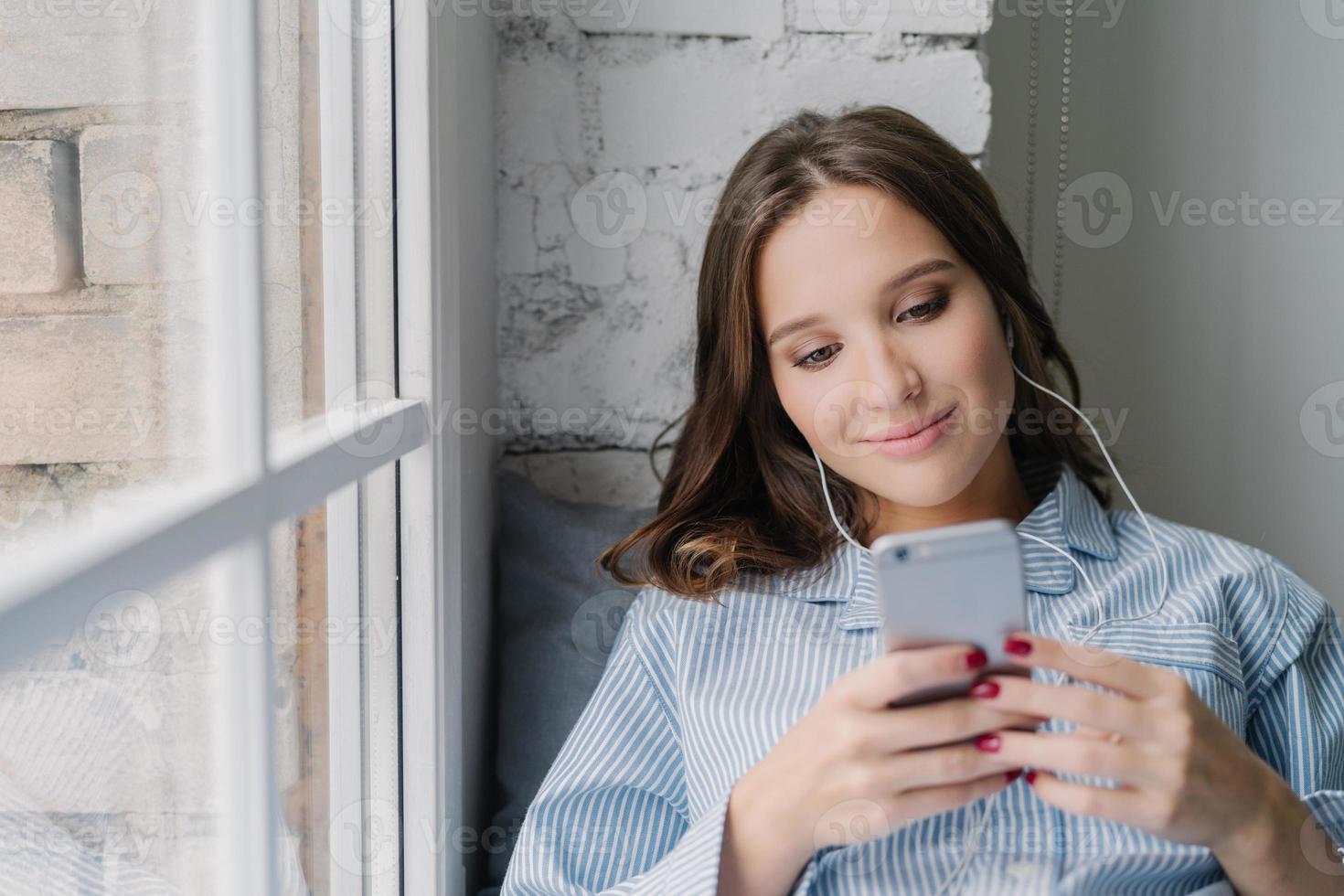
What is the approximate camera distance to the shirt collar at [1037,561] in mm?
1000

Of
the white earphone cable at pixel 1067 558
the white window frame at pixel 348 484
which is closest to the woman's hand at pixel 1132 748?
the white earphone cable at pixel 1067 558

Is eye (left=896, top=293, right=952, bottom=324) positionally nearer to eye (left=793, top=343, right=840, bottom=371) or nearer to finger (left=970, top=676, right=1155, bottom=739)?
eye (left=793, top=343, right=840, bottom=371)

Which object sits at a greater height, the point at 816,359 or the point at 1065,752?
the point at 816,359

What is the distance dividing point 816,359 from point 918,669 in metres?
0.38

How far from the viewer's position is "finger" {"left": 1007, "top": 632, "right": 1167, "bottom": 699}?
691 mm

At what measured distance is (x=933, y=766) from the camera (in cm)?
72

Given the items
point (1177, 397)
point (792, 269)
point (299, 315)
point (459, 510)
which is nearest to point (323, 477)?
point (299, 315)

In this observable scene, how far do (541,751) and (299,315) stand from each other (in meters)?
0.62

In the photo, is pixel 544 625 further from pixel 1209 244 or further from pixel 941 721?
pixel 1209 244

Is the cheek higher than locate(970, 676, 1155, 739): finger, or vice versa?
the cheek

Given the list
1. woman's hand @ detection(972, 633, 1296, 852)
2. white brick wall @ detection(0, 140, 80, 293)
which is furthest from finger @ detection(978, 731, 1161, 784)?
white brick wall @ detection(0, 140, 80, 293)

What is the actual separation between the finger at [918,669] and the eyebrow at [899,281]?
0.36 meters

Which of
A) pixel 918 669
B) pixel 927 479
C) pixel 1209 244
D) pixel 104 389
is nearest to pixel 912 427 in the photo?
pixel 927 479

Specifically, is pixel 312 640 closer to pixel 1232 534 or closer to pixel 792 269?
pixel 792 269
